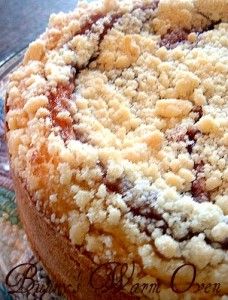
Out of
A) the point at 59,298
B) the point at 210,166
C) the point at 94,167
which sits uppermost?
the point at 94,167

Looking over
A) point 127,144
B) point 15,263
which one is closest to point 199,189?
point 127,144

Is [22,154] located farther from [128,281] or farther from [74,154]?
[128,281]

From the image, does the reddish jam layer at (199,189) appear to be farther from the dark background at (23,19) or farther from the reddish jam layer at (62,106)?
the dark background at (23,19)

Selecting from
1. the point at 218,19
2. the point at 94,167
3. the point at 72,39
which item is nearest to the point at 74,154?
the point at 94,167

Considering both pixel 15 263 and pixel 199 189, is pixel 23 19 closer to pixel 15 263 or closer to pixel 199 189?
pixel 15 263

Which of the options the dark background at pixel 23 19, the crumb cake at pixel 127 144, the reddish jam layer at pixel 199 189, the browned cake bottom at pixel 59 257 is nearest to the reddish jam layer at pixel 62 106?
the crumb cake at pixel 127 144

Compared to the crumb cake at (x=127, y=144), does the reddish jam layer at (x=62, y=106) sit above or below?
above
